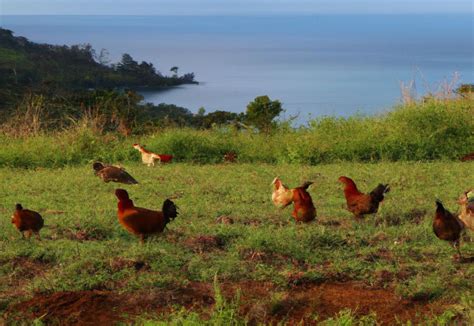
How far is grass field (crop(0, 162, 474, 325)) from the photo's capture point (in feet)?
15.5

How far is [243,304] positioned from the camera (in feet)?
15.7

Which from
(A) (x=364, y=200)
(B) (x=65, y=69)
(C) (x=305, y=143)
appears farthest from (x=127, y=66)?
(A) (x=364, y=200)

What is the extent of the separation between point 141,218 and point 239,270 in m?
1.00

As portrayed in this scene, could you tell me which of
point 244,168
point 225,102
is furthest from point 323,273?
point 225,102

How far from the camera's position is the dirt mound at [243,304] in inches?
184

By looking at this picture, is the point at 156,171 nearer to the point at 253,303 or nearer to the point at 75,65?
the point at 253,303

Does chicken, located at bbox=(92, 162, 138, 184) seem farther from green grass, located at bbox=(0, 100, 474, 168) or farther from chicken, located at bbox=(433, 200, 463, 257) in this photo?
chicken, located at bbox=(433, 200, 463, 257)

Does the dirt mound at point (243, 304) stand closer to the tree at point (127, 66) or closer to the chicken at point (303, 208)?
the chicken at point (303, 208)

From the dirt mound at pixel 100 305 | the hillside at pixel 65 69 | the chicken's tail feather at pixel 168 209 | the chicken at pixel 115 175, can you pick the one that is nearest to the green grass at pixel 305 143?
the chicken at pixel 115 175

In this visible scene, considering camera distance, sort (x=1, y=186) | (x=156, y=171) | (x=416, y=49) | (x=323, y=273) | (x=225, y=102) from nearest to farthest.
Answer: (x=323, y=273)
(x=1, y=186)
(x=156, y=171)
(x=225, y=102)
(x=416, y=49)

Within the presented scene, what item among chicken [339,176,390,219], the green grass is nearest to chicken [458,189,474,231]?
chicken [339,176,390,219]

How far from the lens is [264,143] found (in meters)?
12.1

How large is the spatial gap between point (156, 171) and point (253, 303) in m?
5.98

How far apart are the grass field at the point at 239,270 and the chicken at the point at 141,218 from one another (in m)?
0.12
